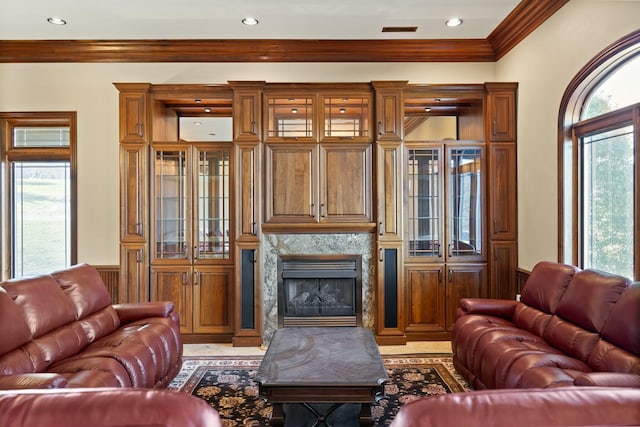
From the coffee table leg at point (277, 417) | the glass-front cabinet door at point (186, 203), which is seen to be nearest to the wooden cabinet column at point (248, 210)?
the glass-front cabinet door at point (186, 203)

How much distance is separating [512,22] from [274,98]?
2.58m

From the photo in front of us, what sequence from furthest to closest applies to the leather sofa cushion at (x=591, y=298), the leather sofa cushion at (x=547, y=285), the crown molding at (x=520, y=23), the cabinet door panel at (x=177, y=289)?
the cabinet door panel at (x=177, y=289), the crown molding at (x=520, y=23), the leather sofa cushion at (x=547, y=285), the leather sofa cushion at (x=591, y=298)

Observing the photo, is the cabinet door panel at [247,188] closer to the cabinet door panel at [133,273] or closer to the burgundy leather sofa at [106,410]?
the cabinet door panel at [133,273]

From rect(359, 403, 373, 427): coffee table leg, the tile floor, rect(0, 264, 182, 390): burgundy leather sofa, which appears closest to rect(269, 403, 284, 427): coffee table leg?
rect(359, 403, 373, 427): coffee table leg

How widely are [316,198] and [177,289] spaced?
6.16 ft

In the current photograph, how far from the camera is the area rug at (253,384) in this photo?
277cm

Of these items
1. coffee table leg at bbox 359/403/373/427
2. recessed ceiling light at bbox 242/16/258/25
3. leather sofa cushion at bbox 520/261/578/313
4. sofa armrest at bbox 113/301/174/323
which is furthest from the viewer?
recessed ceiling light at bbox 242/16/258/25

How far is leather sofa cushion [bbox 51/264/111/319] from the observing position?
2.94 m

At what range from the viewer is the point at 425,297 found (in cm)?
441

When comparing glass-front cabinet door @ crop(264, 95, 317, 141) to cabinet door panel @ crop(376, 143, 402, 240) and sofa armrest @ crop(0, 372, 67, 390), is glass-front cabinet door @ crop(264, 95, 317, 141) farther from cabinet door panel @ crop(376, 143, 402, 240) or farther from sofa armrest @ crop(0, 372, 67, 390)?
sofa armrest @ crop(0, 372, 67, 390)

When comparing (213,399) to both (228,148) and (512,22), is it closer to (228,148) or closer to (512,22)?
(228,148)

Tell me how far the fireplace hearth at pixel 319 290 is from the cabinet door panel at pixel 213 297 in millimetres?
591

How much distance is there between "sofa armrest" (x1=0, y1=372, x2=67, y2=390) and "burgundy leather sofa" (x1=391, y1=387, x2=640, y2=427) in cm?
165

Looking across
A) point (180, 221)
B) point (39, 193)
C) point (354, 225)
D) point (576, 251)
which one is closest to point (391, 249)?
point (354, 225)
